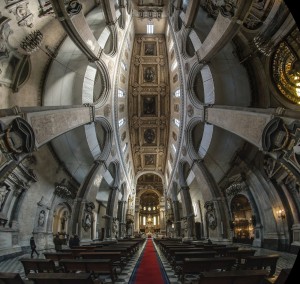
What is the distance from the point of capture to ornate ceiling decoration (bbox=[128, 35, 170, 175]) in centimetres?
2680

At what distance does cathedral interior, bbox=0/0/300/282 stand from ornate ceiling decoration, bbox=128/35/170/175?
8.92ft

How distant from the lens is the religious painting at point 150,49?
27.2 metres

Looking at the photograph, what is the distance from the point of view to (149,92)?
2759 centimetres

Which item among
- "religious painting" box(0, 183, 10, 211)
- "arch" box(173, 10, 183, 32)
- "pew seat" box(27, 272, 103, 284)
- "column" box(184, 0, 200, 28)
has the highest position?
"arch" box(173, 10, 183, 32)

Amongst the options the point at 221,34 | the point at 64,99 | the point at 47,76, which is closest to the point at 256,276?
the point at 221,34

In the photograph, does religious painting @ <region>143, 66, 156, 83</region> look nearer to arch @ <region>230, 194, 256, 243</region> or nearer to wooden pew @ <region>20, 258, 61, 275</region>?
arch @ <region>230, 194, 256, 243</region>

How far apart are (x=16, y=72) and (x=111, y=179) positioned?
50.8 ft

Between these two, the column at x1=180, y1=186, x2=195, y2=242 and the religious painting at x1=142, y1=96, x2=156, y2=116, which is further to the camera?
the religious painting at x1=142, y1=96, x2=156, y2=116

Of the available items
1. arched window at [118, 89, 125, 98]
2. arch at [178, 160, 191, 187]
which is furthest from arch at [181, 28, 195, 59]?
arch at [178, 160, 191, 187]

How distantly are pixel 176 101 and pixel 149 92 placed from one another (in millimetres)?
4438

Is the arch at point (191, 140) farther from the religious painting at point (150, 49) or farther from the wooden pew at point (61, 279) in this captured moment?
the wooden pew at point (61, 279)

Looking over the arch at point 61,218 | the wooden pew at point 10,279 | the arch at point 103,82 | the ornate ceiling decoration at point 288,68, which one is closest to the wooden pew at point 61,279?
the wooden pew at point 10,279

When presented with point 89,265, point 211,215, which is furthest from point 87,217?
point 89,265

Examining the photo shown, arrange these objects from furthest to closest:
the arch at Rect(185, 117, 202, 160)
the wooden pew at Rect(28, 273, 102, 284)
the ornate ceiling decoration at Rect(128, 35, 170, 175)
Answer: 1. the ornate ceiling decoration at Rect(128, 35, 170, 175)
2. the arch at Rect(185, 117, 202, 160)
3. the wooden pew at Rect(28, 273, 102, 284)
